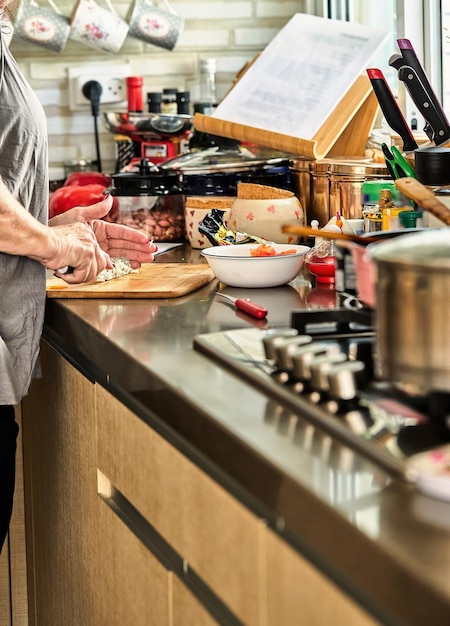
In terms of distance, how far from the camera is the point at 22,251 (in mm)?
1467

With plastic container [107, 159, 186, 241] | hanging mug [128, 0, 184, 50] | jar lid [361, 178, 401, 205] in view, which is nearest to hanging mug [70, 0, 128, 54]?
hanging mug [128, 0, 184, 50]

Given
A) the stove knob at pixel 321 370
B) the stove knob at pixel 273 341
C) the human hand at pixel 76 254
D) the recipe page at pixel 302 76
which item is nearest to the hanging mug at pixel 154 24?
the recipe page at pixel 302 76

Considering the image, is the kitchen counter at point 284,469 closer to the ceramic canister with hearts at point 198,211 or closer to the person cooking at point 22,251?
the person cooking at point 22,251

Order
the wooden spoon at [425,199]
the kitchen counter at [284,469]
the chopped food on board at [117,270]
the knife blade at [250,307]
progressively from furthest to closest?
the chopped food on board at [117,270], the knife blade at [250,307], the wooden spoon at [425,199], the kitchen counter at [284,469]

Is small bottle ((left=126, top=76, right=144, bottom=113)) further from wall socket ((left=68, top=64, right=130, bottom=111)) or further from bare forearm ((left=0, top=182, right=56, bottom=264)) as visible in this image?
bare forearm ((left=0, top=182, right=56, bottom=264))

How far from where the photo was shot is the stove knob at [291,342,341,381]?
966mm

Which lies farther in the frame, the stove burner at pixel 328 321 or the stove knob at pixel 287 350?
the stove burner at pixel 328 321

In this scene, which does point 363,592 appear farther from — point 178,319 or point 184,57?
point 184,57

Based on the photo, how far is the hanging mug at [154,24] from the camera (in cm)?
288

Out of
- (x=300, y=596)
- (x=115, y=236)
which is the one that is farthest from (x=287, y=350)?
(x=115, y=236)

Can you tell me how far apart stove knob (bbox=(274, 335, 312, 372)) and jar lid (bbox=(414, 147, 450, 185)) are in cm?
59

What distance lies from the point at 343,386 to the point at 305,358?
2.8 inches

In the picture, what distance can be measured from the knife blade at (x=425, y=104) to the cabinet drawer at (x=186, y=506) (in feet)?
2.40

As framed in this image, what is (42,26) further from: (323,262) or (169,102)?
(323,262)
